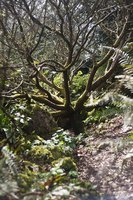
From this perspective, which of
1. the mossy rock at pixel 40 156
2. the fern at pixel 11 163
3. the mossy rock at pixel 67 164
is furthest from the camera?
the mossy rock at pixel 40 156

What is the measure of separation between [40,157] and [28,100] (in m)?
1.48

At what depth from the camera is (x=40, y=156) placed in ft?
13.9

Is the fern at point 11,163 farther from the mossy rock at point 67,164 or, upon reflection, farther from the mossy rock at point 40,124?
the mossy rock at point 40,124

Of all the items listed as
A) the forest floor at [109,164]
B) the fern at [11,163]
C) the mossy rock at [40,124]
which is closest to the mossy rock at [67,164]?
the forest floor at [109,164]

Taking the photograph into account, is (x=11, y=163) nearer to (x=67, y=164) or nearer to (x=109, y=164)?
(x=67, y=164)

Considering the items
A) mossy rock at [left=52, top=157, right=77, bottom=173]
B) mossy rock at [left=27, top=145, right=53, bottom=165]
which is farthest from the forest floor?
mossy rock at [left=27, top=145, right=53, bottom=165]

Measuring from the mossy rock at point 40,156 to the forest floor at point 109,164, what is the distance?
0.41 meters

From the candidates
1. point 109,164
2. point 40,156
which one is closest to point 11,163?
point 40,156

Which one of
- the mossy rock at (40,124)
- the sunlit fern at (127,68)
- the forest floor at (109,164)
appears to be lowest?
the forest floor at (109,164)

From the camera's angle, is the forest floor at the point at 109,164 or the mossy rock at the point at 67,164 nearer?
the forest floor at the point at 109,164

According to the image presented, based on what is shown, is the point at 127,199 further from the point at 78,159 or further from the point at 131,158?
the point at 78,159

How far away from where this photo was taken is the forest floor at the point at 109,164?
3.64 metres

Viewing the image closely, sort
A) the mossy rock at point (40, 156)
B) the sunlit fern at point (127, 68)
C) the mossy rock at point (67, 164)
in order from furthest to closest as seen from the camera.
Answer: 1. the sunlit fern at point (127, 68)
2. the mossy rock at point (40, 156)
3. the mossy rock at point (67, 164)

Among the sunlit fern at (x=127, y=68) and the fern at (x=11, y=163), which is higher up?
the sunlit fern at (x=127, y=68)
